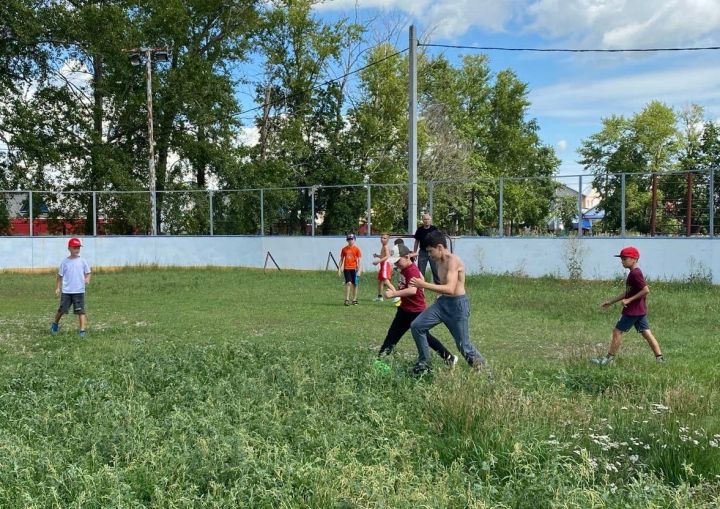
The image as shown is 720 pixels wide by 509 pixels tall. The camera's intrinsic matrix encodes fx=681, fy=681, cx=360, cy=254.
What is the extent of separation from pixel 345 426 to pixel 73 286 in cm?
727

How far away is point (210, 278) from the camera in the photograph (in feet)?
69.1

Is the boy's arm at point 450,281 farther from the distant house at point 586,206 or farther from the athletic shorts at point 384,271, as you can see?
the distant house at point 586,206

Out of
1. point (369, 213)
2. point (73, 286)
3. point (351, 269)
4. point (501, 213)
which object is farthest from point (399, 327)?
point (369, 213)

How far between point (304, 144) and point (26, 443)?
3276 centimetres

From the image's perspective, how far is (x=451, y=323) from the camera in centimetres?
708

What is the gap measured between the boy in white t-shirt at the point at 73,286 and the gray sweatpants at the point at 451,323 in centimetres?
590

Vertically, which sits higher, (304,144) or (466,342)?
(304,144)

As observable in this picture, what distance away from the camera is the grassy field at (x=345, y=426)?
12.8ft

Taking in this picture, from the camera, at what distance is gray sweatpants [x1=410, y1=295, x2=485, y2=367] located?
7.02m

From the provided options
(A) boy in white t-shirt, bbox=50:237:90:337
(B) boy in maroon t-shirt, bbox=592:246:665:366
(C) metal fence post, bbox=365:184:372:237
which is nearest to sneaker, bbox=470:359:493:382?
(B) boy in maroon t-shirt, bbox=592:246:665:366

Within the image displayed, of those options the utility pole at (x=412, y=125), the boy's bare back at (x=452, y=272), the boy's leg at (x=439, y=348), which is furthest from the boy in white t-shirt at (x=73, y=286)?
the utility pole at (x=412, y=125)

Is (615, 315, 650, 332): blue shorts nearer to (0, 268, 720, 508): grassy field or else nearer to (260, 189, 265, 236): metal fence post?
(0, 268, 720, 508): grassy field

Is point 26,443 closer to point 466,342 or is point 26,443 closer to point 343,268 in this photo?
point 466,342

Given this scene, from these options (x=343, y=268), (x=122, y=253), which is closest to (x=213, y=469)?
(x=343, y=268)
